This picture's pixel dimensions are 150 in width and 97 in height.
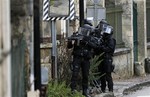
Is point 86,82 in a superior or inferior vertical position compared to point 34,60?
inferior

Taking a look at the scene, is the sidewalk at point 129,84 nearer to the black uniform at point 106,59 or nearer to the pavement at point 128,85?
the pavement at point 128,85

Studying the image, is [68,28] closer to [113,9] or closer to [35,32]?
[113,9]

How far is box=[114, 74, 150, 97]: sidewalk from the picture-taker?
14.6 metres

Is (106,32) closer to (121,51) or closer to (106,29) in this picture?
(106,29)

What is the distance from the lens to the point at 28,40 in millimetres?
6887

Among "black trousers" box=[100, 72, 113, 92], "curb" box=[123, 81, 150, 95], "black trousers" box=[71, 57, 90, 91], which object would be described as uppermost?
"black trousers" box=[71, 57, 90, 91]

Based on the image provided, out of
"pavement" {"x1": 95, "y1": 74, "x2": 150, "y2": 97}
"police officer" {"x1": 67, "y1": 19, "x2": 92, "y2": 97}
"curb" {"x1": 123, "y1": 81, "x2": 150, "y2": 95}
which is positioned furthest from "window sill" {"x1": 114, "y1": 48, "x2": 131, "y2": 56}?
"police officer" {"x1": 67, "y1": 19, "x2": 92, "y2": 97}

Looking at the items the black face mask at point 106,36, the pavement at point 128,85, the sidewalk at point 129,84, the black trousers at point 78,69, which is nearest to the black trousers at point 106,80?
the pavement at point 128,85

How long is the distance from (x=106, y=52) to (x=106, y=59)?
0.18 meters

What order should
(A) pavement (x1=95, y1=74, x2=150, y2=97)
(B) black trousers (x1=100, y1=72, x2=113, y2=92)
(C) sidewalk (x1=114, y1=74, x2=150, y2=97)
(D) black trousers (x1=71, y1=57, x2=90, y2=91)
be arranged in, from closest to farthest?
1. (D) black trousers (x1=71, y1=57, x2=90, y2=91)
2. (B) black trousers (x1=100, y1=72, x2=113, y2=92)
3. (A) pavement (x1=95, y1=74, x2=150, y2=97)
4. (C) sidewalk (x1=114, y1=74, x2=150, y2=97)

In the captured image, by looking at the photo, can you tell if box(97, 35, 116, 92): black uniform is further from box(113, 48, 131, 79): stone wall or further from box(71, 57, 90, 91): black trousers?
box(113, 48, 131, 79): stone wall

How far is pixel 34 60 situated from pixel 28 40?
29 cm

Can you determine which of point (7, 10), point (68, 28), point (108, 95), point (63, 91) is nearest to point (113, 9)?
point (68, 28)

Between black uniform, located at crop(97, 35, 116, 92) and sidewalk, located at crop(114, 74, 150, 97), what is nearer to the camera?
black uniform, located at crop(97, 35, 116, 92)
